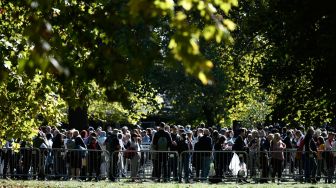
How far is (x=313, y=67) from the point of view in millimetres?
22031

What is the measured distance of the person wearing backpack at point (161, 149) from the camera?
25234mm

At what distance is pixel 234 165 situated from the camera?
24938 millimetres

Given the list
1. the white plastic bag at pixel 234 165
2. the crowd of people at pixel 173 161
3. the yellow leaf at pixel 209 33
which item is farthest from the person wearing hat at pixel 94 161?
the yellow leaf at pixel 209 33

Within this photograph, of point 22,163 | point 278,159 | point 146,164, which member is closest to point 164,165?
point 146,164

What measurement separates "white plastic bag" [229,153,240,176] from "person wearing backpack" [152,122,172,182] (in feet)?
6.40

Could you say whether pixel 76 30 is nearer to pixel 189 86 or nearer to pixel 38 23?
pixel 38 23

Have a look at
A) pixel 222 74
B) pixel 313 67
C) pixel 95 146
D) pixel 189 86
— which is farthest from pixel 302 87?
pixel 189 86

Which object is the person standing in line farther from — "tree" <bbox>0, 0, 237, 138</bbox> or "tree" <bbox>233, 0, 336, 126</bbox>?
"tree" <bbox>0, 0, 237, 138</bbox>

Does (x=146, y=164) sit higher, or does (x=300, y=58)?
(x=300, y=58)

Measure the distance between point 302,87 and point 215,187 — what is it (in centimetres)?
355

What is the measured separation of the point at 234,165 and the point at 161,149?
244cm

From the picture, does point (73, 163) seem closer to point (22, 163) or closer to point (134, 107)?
point (22, 163)

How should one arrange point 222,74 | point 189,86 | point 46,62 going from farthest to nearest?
point 189,86 < point 222,74 < point 46,62

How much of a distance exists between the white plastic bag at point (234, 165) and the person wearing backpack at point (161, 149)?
1.95 m
